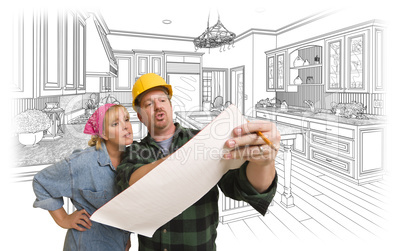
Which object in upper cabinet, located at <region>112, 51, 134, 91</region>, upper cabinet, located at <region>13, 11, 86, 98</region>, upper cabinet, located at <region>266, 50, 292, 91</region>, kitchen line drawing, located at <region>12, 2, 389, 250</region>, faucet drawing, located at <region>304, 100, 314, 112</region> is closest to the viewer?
upper cabinet, located at <region>13, 11, 86, 98</region>

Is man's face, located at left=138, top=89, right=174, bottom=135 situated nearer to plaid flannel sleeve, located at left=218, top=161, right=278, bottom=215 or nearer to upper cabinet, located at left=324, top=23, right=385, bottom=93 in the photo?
plaid flannel sleeve, located at left=218, top=161, right=278, bottom=215

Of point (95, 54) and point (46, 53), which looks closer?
point (46, 53)

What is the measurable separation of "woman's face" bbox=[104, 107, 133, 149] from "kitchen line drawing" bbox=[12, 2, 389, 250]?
1.00 m

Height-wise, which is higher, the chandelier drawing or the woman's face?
the chandelier drawing

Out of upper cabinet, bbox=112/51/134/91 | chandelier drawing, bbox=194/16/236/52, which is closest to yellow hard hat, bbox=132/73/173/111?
chandelier drawing, bbox=194/16/236/52

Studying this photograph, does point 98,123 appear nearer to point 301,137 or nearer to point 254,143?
point 254,143

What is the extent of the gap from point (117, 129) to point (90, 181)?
0.63 feet

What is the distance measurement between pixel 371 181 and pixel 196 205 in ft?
11.5

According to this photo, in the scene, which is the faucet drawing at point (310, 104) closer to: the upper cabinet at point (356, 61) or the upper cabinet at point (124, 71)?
the upper cabinet at point (356, 61)

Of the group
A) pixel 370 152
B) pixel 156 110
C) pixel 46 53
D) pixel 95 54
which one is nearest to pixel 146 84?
pixel 156 110

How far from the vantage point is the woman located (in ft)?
2.48

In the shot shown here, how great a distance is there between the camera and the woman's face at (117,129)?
76 cm

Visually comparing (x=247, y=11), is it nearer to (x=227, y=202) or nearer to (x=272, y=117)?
(x=272, y=117)

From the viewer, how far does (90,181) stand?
2.48ft
